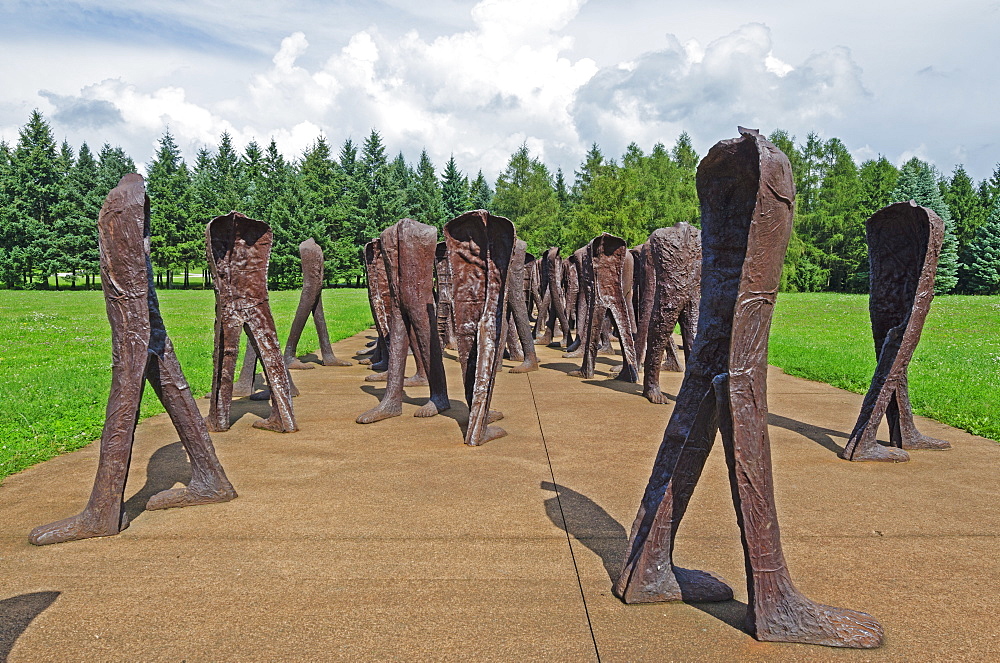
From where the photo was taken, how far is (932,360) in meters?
11.8

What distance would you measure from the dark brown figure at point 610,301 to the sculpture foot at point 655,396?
4.31 feet

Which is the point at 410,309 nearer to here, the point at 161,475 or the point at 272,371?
the point at 272,371

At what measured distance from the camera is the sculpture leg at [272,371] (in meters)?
6.67

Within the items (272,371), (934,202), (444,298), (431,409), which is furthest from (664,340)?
(934,202)

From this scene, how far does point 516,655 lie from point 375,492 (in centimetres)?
230

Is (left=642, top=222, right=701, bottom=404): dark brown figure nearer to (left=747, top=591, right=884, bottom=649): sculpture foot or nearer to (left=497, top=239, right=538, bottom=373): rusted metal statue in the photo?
(left=497, top=239, right=538, bottom=373): rusted metal statue

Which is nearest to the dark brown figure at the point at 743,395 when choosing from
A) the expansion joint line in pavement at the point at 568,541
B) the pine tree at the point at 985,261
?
the expansion joint line in pavement at the point at 568,541

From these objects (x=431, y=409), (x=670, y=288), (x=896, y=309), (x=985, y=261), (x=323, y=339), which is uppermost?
(x=985, y=261)

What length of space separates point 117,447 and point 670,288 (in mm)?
6284

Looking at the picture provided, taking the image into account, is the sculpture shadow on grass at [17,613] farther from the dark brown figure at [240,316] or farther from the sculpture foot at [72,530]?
the dark brown figure at [240,316]

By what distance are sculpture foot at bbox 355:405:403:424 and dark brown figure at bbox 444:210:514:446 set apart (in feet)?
3.75

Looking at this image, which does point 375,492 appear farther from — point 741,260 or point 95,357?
point 95,357

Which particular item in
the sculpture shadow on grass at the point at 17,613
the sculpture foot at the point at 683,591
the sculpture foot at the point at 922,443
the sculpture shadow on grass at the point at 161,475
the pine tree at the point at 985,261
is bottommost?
the sculpture shadow on grass at the point at 17,613

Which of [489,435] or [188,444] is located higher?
[188,444]
